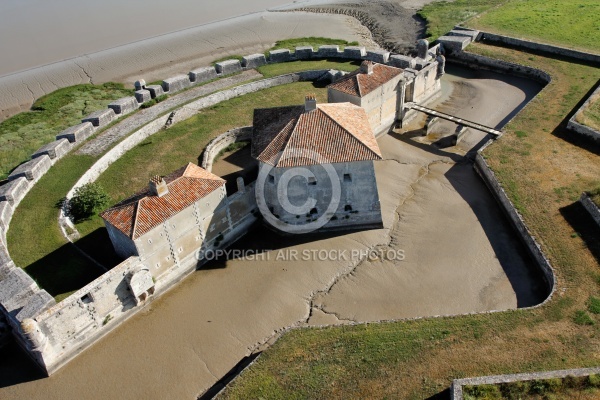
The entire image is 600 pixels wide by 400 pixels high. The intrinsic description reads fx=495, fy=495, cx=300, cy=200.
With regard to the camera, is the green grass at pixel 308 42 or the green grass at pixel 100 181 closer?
the green grass at pixel 100 181

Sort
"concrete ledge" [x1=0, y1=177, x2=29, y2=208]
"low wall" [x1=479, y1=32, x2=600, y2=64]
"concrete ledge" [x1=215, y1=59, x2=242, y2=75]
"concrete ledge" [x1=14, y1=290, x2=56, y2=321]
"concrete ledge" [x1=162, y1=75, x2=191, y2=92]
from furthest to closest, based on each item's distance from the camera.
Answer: "low wall" [x1=479, y1=32, x2=600, y2=64]
"concrete ledge" [x1=215, y1=59, x2=242, y2=75]
"concrete ledge" [x1=162, y1=75, x2=191, y2=92]
"concrete ledge" [x1=0, y1=177, x2=29, y2=208]
"concrete ledge" [x1=14, y1=290, x2=56, y2=321]

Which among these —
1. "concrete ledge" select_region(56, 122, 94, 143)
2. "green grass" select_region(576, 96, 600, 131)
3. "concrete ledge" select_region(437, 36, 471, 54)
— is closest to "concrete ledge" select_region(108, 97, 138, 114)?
"concrete ledge" select_region(56, 122, 94, 143)

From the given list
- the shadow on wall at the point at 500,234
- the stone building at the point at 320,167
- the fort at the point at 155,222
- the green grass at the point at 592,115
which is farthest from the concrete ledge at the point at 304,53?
the green grass at the point at 592,115

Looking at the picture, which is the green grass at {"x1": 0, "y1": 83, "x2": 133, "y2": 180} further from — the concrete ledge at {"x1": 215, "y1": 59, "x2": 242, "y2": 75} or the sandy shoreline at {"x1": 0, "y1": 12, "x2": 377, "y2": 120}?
the concrete ledge at {"x1": 215, "y1": 59, "x2": 242, "y2": 75}

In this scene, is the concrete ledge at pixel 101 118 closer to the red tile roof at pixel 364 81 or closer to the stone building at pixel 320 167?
the stone building at pixel 320 167

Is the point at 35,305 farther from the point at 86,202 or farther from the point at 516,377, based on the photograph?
the point at 516,377

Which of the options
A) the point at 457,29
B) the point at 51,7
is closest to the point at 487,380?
the point at 457,29

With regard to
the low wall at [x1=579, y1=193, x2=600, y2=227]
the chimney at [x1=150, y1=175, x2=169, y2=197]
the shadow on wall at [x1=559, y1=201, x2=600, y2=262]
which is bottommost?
the shadow on wall at [x1=559, y1=201, x2=600, y2=262]
